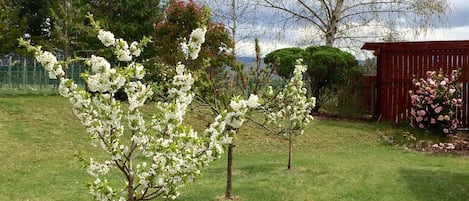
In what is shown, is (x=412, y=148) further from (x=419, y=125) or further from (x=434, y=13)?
(x=434, y=13)

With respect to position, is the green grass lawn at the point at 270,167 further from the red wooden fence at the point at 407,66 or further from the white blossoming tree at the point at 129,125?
the white blossoming tree at the point at 129,125

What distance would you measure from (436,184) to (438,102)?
5316 mm

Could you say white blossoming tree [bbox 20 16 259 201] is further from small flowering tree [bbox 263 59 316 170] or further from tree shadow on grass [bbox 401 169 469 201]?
tree shadow on grass [bbox 401 169 469 201]

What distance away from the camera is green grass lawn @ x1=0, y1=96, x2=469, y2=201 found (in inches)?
244

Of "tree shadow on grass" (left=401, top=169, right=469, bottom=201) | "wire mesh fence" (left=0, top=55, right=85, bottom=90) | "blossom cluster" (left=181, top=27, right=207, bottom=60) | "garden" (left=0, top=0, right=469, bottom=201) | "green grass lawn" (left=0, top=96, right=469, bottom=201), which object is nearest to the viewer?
"garden" (left=0, top=0, right=469, bottom=201)

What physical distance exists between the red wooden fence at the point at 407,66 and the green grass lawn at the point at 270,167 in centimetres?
128

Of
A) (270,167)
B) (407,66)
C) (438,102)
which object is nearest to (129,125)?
(270,167)

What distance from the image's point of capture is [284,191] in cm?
627

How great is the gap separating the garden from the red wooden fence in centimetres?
37

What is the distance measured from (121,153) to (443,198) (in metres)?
3.99

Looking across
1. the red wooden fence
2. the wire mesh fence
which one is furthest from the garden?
the wire mesh fence

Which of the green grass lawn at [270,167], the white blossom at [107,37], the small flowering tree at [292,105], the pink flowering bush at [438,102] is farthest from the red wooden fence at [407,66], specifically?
the white blossom at [107,37]

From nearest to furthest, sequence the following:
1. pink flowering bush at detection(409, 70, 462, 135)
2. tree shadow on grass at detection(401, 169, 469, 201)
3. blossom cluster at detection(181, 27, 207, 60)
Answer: blossom cluster at detection(181, 27, 207, 60)
tree shadow on grass at detection(401, 169, 469, 201)
pink flowering bush at detection(409, 70, 462, 135)

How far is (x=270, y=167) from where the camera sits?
792cm
